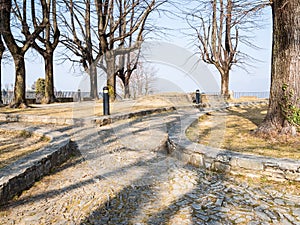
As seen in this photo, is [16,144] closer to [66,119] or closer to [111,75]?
[66,119]

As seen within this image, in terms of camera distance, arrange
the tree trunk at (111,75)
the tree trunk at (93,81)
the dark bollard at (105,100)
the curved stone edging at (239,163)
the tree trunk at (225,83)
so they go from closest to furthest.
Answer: the curved stone edging at (239,163) < the dark bollard at (105,100) < the tree trunk at (111,75) < the tree trunk at (93,81) < the tree trunk at (225,83)

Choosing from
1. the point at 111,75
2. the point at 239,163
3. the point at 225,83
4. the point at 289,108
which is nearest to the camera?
the point at 239,163

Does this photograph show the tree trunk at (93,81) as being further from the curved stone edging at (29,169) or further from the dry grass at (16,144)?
the curved stone edging at (29,169)

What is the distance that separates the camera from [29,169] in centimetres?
274

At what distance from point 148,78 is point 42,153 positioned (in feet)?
81.4

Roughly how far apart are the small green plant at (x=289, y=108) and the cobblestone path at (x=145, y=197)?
78.6 inches

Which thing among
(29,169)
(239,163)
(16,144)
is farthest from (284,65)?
(16,144)

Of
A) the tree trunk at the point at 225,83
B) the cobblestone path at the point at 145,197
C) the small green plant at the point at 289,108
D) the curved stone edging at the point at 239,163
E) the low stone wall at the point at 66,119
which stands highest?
the tree trunk at the point at 225,83

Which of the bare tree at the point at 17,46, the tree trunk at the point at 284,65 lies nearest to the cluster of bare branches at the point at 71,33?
the bare tree at the point at 17,46

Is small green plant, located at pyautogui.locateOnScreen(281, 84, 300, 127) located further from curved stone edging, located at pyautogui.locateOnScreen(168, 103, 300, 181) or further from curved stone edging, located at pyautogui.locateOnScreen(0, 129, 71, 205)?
curved stone edging, located at pyautogui.locateOnScreen(0, 129, 71, 205)

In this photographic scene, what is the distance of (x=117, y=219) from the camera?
2.09 metres

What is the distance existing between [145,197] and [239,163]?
1333 mm

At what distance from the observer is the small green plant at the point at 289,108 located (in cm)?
424

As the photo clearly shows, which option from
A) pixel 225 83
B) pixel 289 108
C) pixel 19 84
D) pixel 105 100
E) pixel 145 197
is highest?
pixel 225 83
